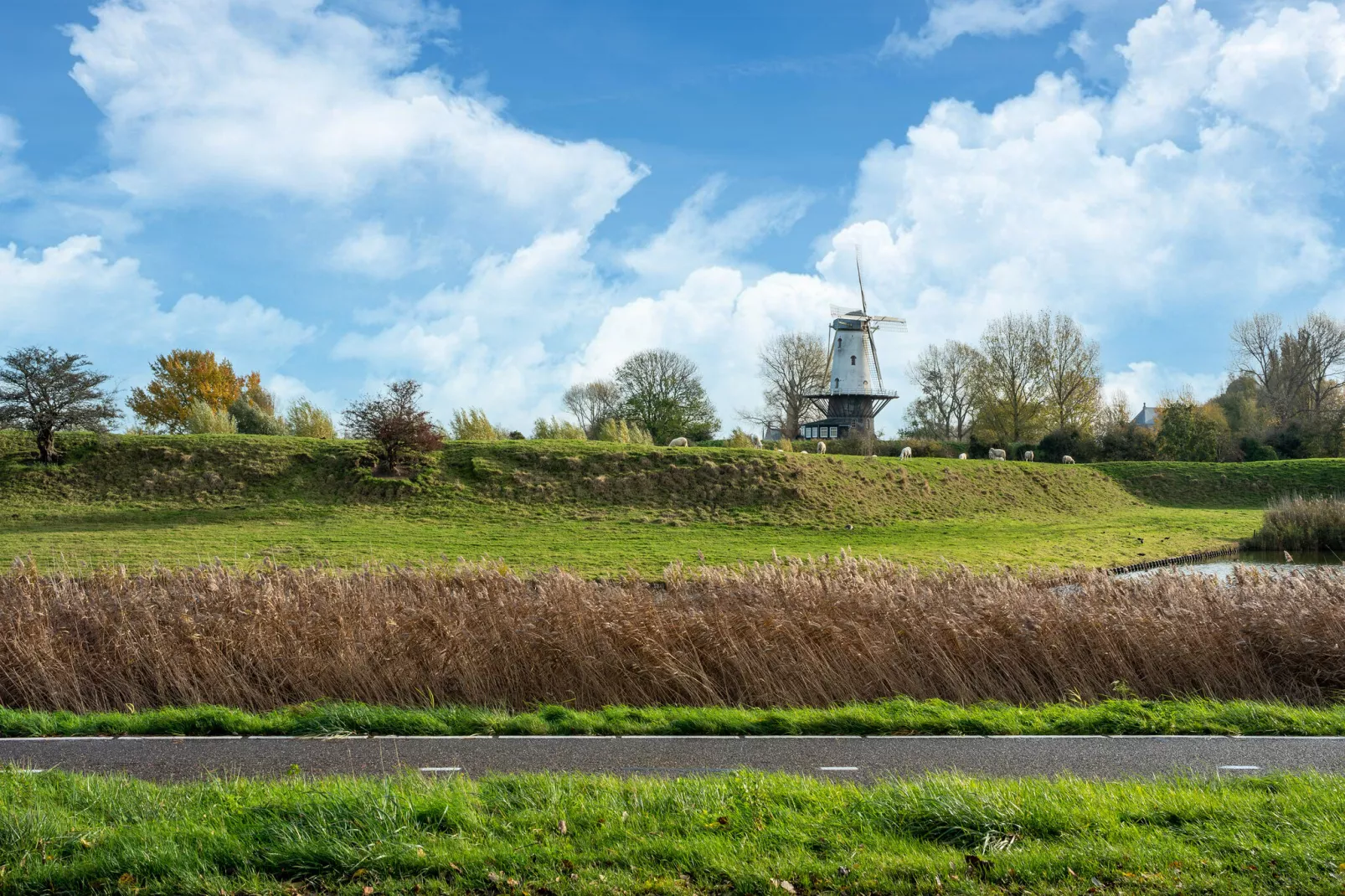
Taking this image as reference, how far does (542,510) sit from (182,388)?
160 feet

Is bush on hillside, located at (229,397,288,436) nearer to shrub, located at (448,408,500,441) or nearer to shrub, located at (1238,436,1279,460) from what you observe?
shrub, located at (448,408,500,441)

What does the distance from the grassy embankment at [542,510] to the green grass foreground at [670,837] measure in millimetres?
13099

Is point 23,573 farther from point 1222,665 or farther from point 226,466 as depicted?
point 226,466

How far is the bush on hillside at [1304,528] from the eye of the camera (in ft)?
94.8

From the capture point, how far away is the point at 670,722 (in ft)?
27.5

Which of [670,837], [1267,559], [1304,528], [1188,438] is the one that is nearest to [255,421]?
[1267,559]

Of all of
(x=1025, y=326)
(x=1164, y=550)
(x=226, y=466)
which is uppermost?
(x=1025, y=326)

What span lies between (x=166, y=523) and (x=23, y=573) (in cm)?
1495

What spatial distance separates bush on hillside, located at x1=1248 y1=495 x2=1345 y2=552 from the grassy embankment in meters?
1.47

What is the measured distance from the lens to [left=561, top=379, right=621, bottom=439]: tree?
241ft

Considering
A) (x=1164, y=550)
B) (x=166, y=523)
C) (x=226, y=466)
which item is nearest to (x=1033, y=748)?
(x=1164, y=550)

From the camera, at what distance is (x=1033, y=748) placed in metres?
7.75

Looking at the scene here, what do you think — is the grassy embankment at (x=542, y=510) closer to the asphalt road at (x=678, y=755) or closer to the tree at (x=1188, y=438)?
the asphalt road at (x=678, y=755)

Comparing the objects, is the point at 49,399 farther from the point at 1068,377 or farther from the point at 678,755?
the point at 1068,377
